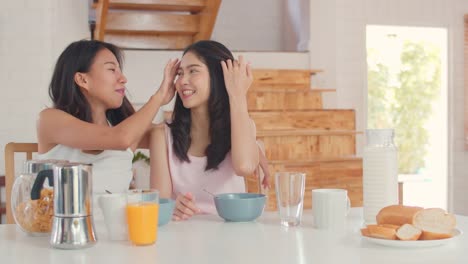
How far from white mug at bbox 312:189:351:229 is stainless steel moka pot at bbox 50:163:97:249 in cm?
51

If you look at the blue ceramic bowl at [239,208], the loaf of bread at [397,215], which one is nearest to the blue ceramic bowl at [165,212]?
the blue ceramic bowl at [239,208]

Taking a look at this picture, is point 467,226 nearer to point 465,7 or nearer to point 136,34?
point 136,34

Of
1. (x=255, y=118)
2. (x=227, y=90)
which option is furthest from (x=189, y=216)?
(x=255, y=118)

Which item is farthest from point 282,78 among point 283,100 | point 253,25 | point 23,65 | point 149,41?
point 23,65

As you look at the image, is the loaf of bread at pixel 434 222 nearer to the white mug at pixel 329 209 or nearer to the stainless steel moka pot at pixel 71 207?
the white mug at pixel 329 209

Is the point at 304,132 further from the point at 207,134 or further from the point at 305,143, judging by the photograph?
the point at 207,134

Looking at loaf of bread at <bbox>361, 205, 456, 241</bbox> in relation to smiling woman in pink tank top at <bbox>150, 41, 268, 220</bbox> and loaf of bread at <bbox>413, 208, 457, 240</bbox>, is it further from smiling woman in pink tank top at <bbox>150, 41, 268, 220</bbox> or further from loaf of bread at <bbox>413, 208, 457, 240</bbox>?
smiling woman in pink tank top at <bbox>150, 41, 268, 220</bbox>

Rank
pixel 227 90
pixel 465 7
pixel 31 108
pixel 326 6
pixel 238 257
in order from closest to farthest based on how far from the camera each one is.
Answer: pixel 238 257
pixel 227 90
pixel 31 108
pixel 326 6
pixel 465 7

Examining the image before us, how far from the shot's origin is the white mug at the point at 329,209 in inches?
52.4

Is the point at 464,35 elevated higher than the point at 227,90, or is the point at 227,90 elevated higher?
the point at 464,35

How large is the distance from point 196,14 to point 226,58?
9.74 feet

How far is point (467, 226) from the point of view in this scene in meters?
1.38

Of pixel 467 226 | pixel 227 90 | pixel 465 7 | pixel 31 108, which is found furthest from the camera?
pixel 465 7

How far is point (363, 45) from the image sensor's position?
17.9ft
